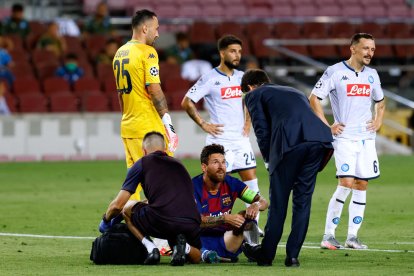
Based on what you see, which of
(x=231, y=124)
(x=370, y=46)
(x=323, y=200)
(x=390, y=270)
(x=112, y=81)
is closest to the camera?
(x=390, y=270)

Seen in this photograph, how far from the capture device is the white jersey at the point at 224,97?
14703mm

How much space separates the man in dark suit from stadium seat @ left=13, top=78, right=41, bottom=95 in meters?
17.6

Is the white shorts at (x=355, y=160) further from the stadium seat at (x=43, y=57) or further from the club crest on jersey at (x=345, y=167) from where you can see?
the stadium seat at (x=43, y=57)

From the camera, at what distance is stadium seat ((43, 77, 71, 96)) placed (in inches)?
1116

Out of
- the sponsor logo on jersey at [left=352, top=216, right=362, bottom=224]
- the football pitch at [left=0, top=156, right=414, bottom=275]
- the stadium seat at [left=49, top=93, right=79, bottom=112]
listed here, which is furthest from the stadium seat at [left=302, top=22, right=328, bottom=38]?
the sponsor logo on jersey at [left=352, top=216, right=362, bottom=224]

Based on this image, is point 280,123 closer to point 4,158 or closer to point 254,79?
point 254,79

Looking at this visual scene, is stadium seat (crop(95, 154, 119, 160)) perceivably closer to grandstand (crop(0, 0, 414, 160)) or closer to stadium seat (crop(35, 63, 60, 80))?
grandstand (crop(0, 0, 414, 160))

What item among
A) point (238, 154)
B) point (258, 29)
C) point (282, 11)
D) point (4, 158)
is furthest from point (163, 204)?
point (282, 11)

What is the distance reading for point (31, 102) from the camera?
1101 inches

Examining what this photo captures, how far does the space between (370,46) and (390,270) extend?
128 inches

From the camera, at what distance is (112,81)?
2912 centimetres

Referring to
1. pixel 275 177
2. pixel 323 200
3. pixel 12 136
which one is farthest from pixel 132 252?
pixel 12 136

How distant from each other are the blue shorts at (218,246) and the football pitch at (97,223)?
174 millimetres

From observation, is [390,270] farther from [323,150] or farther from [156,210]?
[156,210]
